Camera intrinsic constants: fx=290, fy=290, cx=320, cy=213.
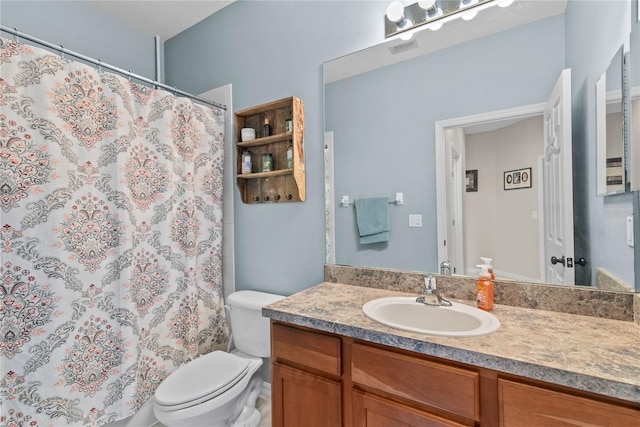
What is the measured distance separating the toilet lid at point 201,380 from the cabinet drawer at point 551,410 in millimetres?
1189

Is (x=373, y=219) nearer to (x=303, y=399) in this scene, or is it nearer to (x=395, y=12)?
(x=303, y=399)

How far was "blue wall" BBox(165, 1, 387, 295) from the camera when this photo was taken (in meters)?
1.63

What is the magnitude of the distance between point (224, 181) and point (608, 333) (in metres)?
2.10

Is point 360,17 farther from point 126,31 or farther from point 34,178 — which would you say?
point 126,31

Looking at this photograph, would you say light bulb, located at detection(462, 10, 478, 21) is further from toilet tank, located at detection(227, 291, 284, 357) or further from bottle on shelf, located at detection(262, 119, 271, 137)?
toilet tank, located at detection(227, 291, 284, 357)

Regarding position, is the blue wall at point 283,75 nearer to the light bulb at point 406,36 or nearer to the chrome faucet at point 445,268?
the light bulb at point 406,36

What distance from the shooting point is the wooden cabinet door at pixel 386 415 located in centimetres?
87

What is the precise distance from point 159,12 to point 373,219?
2.16m

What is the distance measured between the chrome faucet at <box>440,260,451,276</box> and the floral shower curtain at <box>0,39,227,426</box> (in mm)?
1463

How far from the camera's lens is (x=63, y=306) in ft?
4.34

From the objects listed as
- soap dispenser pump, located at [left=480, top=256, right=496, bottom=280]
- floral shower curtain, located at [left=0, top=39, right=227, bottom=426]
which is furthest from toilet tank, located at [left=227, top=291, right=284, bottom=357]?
soap dispenser pump, located at [left=480, top=256, right=496, bottom=280]

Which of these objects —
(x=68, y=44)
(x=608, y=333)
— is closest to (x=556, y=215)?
(x=608, y=333)

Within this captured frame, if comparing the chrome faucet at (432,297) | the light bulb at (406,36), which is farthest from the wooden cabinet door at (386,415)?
the light bulb at (406,36)

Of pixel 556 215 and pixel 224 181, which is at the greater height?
pixel 224 181
